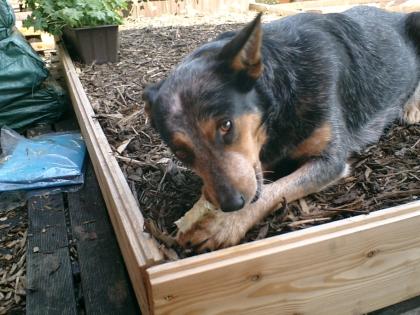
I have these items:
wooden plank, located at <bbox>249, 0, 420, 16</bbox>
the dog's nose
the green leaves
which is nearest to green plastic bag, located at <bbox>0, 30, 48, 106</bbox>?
the green leaves

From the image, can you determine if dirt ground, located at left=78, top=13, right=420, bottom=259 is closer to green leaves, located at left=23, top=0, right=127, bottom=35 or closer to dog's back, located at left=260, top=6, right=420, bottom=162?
dog's back, located at left=260, top=6, right=420, bottom=162

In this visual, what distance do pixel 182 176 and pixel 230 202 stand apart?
0.89 meters

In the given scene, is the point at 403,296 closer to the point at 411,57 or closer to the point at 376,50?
the point at 376,50

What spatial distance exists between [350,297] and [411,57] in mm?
2064

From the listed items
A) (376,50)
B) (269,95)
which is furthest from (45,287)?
(376,50)

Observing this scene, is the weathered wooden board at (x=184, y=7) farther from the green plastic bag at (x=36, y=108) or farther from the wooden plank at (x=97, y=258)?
the wooden plank at (x=97, y=258)

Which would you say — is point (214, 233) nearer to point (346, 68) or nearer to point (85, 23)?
point (346, 68)

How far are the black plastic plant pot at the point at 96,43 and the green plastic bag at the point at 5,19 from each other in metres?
0.72

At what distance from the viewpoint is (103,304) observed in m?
2.39

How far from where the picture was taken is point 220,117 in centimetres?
198

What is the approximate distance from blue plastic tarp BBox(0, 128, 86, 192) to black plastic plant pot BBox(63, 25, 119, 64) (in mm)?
1299

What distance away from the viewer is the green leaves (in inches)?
197

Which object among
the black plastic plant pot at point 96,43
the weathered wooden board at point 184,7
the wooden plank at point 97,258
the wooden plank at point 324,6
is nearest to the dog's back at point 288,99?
Answer: the wooden plank at point 97,258

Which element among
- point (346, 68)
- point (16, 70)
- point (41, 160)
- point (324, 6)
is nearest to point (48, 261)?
point (41, 160)
